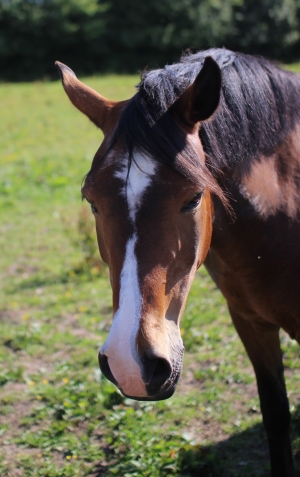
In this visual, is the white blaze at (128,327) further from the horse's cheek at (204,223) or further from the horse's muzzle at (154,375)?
the horse's cheek at (204,223)

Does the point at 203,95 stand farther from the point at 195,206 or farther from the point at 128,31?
the point at 128,31

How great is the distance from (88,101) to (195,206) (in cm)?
95

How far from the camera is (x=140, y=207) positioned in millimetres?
2029

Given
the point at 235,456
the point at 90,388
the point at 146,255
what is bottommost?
the point at 90,388

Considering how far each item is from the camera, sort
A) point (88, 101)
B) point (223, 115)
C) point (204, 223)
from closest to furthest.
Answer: point (204, 223)
point (223, 115)
point (88, 101)

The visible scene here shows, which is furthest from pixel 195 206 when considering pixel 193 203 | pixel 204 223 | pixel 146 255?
pixel 146 255

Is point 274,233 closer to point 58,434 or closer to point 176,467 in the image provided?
point 176,467

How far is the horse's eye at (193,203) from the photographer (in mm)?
2120

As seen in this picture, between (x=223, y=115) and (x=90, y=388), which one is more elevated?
(x=223, y=115)

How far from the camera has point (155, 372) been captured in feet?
6.26

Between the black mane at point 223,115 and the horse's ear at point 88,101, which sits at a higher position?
the black mane at point 223,115

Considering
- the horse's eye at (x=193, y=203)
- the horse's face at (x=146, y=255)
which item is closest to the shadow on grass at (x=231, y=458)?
the horse's face at (x=146, y=255)

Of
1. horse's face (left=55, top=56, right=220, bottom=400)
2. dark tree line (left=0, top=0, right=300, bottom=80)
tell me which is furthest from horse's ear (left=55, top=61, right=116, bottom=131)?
dark tree line (left=0, top=0, right=300, bottom=80)

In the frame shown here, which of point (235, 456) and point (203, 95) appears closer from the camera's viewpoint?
point (203, 95)
